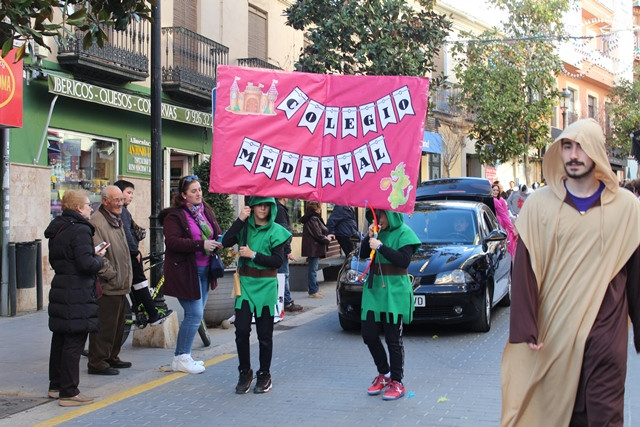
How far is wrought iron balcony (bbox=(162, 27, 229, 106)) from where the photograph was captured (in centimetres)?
1677

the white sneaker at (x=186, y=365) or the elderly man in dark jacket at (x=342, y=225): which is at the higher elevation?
the elderly man in dark jacket at (x=342, y=225)

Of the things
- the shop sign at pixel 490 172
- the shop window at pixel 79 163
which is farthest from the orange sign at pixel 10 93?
the shop sign at pixel 490 172

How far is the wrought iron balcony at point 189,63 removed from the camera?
1677 cm

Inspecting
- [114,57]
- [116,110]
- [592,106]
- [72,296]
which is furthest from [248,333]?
[592,106]

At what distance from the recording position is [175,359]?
7.91 meters

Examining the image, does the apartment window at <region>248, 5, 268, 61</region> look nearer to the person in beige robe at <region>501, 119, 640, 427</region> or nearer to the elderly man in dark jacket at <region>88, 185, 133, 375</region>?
the elderly man in dark jacket at <region>88, 185, 133, 375</region>

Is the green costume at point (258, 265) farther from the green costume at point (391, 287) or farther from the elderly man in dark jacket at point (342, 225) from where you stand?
the elderly man in dark jacket at point (342, 225)

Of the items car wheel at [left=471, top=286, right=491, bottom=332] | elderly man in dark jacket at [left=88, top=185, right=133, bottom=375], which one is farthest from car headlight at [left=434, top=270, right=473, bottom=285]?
elderly man in dark jacket at [left=88, top=185, right=133, bottom=375]

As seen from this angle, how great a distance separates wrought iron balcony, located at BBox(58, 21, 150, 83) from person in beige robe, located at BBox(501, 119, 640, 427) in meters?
10.7

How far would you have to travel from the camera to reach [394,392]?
6.68 m

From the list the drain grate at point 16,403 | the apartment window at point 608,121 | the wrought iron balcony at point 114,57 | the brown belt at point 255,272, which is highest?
the apartment window at point 608,121

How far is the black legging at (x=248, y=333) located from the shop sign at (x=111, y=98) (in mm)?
7364

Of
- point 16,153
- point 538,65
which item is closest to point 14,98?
point 16,153

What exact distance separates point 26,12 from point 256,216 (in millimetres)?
2440
